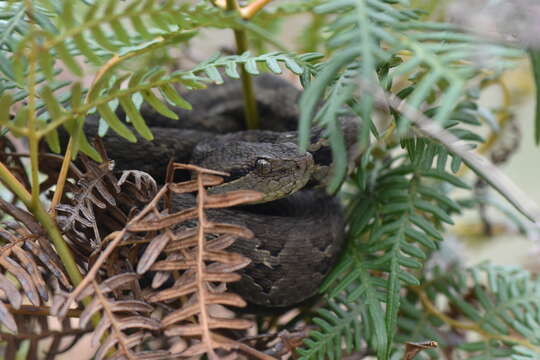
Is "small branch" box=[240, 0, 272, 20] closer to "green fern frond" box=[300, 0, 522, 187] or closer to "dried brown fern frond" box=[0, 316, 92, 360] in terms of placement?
"green fern frond" box=[300, 0, 522, 187]

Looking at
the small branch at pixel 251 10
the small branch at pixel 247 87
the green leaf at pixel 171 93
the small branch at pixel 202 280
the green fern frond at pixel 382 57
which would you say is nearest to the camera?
the green fern frond at pixel 382 57

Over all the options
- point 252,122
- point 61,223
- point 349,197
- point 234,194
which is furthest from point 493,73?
point 61,223

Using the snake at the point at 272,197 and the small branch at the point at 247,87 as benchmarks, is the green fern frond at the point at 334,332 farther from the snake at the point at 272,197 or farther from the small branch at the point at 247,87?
the small branch at the point at 247,87

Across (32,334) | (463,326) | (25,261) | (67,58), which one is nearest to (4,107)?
(67,58)

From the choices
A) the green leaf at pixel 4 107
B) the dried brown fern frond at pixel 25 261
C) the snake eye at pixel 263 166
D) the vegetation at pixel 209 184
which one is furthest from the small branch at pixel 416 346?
the green leaf at pixel 4 107

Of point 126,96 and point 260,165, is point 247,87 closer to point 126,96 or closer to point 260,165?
point 260,165

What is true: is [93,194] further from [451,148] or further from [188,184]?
[451,148]

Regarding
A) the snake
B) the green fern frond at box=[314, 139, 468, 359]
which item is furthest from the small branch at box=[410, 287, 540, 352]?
the snake
